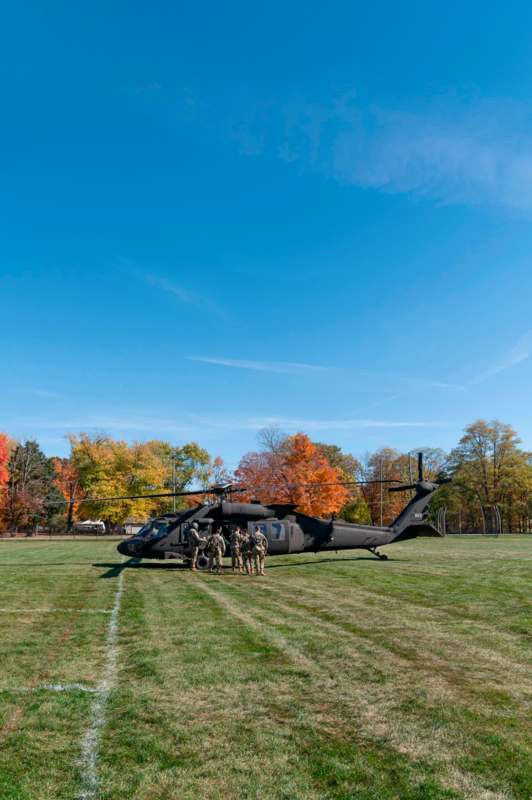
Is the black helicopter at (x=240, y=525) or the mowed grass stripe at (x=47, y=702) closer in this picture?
the mowed grass stripe at (x=47, y=702)

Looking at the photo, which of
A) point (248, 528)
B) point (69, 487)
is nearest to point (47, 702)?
point (248, 528)

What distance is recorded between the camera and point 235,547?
21797mm

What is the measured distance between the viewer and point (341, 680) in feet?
26.0

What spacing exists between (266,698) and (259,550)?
549 inches

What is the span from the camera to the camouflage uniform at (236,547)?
2166 cm

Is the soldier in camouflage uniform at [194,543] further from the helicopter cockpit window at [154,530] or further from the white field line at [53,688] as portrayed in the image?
the white field line at [53,688]

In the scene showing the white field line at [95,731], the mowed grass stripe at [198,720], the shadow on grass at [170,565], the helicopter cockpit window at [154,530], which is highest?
the helicopter cockpit window at [154,530]

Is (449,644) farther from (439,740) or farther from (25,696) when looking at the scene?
(25,696)

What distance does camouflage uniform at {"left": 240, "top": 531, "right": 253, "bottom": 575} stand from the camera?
21.1 metres

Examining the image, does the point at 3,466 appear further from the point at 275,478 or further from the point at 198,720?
the point at 198,720

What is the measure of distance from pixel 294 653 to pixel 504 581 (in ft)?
38.5

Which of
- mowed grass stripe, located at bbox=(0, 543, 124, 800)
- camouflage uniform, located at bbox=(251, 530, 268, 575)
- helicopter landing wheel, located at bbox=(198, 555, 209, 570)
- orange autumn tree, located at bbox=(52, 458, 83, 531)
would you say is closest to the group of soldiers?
camouflage uniform, located at bbox=(251, 530, 268, 575)

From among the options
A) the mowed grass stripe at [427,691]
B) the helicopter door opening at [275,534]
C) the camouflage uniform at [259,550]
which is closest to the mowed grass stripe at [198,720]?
the mowed grass stripe at [427,691]

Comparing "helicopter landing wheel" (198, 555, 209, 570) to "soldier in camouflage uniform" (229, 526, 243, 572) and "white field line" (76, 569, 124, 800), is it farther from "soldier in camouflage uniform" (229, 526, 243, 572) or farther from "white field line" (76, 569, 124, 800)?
"white field line" (76, 569, 124, 800)
